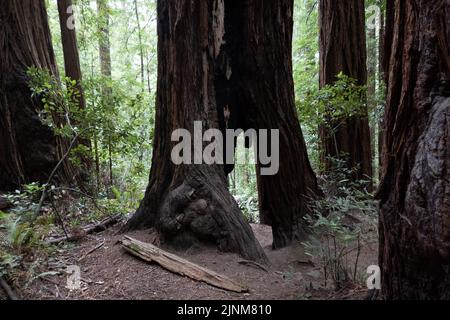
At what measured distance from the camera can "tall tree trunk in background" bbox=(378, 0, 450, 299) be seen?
5.58ft

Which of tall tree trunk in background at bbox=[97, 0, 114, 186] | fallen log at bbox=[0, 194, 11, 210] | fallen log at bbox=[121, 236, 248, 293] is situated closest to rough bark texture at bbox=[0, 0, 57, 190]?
fallen log at bbox=[0, 194, 11, 210]

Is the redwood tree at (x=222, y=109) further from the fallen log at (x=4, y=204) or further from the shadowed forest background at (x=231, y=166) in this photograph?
the fallen log at (x=4, y=204)

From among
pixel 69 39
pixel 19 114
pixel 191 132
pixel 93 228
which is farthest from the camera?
pixel 69 39

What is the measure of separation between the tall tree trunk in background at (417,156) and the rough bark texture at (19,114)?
5987 millimetres

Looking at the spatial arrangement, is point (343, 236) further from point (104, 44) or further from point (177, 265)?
point (104, 44)

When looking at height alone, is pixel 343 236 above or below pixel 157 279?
above

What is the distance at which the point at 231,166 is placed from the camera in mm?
5227

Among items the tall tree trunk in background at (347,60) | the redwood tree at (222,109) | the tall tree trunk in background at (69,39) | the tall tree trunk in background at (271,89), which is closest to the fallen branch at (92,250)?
the redwood tree at (222,109)

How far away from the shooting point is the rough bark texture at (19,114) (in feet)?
19.2

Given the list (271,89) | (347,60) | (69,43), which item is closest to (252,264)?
(271,89)

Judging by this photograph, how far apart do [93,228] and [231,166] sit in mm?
2271
